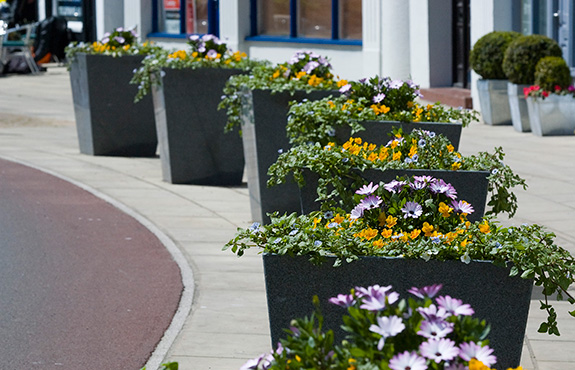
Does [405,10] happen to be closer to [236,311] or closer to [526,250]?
[236,311]

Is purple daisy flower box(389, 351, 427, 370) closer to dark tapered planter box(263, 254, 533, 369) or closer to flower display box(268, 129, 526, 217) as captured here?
dark tapered planter box(263, 254, 533, 369)

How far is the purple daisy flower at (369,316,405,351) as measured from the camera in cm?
250

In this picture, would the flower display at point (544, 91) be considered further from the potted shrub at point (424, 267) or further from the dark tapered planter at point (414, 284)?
the dark tapered planter at point (414, 284)

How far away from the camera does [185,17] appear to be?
87.8 ft

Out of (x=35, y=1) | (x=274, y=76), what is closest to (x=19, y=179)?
(x=274, y=76)

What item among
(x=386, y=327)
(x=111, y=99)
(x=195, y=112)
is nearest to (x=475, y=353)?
(x=386, y=327)

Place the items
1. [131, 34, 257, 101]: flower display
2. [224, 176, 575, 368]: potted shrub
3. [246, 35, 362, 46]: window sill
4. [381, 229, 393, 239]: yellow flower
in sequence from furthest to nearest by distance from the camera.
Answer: [246, 35, 362, 46]: window sill → [131, 34, 257, 101]: flower display → [381, 229, 393, 239]: yellow flower → [224, 176, 575, 368]: potted shrub

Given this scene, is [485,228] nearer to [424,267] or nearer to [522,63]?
[424,267]

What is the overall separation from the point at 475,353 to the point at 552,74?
12.7 meters

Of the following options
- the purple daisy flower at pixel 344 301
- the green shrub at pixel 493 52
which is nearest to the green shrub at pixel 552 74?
the green shrub at pixel 493 52

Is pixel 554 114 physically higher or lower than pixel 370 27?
lower

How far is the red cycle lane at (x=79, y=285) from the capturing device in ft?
19.1

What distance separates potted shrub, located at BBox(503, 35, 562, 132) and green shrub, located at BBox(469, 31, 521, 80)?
0.57m

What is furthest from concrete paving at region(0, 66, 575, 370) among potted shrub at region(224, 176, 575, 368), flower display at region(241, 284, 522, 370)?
flower display at region(241, 284, 522, 370)
